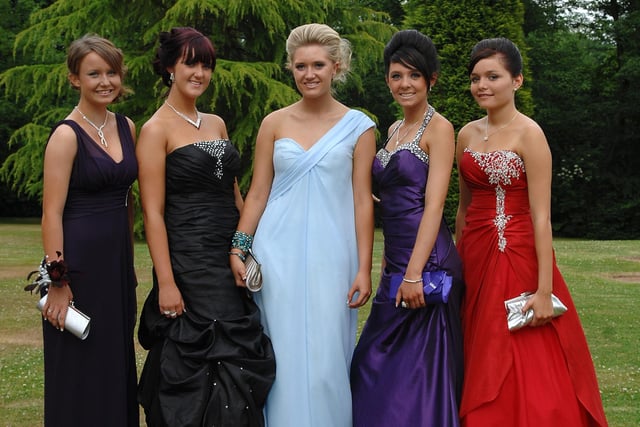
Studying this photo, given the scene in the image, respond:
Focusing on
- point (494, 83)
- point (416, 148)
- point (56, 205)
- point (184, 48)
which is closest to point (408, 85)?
point (416, 148)

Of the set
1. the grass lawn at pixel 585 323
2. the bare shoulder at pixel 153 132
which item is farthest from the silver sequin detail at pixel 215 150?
the grass lawn at pixel 585 323

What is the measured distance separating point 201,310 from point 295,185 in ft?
2.82

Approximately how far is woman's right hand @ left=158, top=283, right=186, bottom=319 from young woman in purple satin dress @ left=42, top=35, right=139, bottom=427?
0.26 metres

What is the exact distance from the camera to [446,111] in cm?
1823

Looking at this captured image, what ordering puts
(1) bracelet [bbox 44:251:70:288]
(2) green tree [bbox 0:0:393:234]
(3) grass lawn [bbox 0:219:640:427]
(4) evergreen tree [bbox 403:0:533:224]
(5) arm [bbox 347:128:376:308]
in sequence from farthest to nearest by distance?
1. (2) green tree [bbox 0:0:393:234]
2. (4) evergreen tree [bbox 403:0:533:224]
3. (3) grass lawn [bbox 0:219:640:427]
4. (5) arm [bbox 347:128:376:308]
5. (1) bracelet [bbox 44:251:70:288]

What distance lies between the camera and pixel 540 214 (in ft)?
12.8

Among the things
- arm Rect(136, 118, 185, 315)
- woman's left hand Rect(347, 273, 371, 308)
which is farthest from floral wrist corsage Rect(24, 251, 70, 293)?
woman's left hand Rect(347, 273, 371, 308)

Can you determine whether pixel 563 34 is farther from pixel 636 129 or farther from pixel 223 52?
pixel 223 52

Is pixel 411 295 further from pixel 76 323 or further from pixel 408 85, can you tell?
pixel 76 323

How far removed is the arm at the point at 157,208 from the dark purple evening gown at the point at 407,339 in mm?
1126

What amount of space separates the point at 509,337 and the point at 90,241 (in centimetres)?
228

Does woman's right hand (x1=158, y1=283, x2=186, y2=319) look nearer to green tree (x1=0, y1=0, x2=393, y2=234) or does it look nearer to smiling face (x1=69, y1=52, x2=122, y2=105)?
smiling face (x1=69, y1=52, x2=122, y2=105)

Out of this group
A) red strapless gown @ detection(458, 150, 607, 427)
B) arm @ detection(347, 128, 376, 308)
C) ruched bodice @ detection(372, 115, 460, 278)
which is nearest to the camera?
red strapless gown @ detection(458, 150, 607, 427)

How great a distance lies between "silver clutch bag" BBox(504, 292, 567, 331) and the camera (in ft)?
12.7
